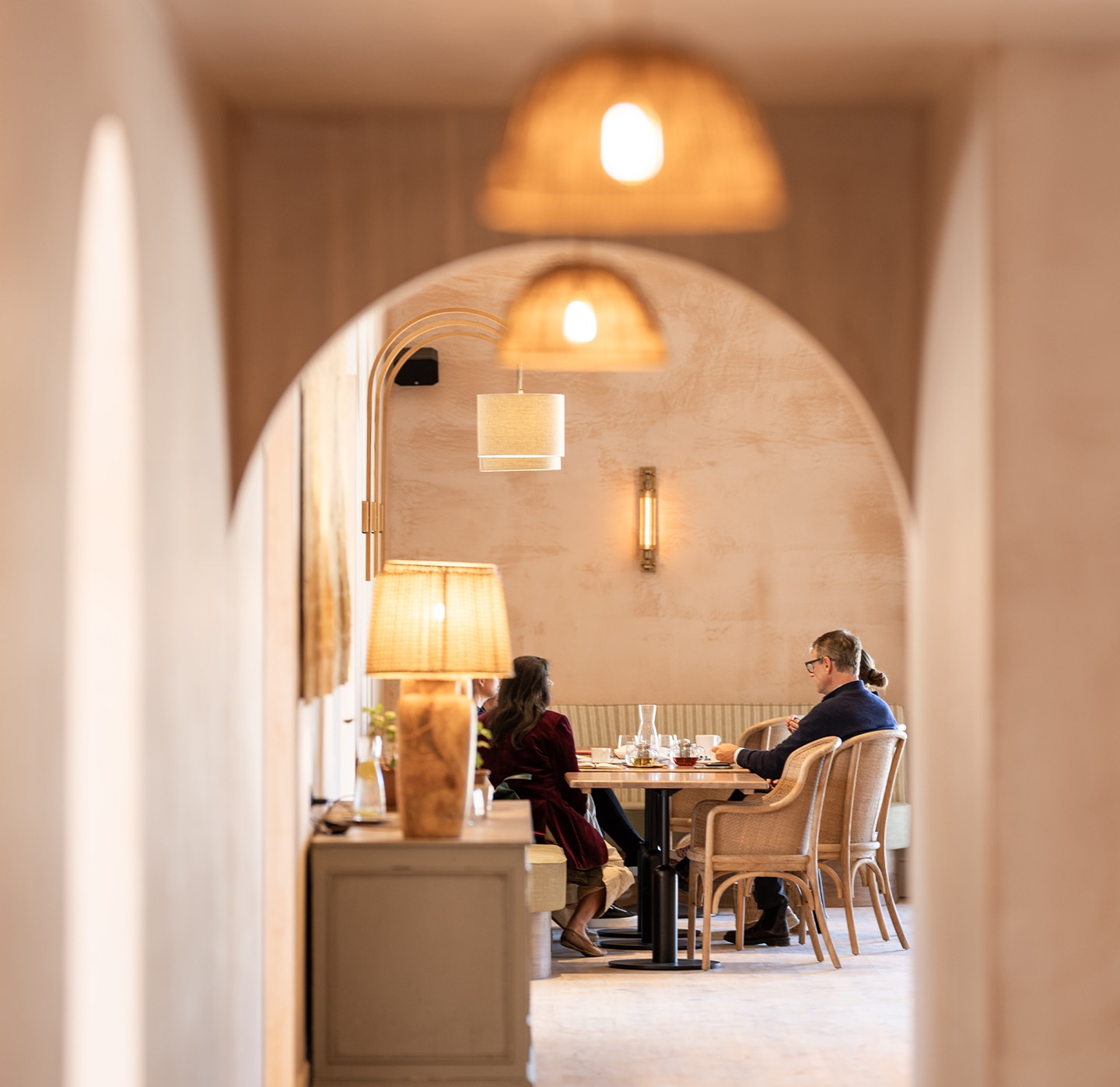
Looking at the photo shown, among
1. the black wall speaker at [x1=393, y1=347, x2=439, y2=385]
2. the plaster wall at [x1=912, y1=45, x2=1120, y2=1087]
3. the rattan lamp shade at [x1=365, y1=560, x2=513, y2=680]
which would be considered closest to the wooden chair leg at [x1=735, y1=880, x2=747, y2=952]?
the rattan lamp shade at [x1=365, y1=560, x2=513, y2=680]

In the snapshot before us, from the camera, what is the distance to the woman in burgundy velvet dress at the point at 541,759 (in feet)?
21.8

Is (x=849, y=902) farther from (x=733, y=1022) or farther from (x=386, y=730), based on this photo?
(x=386, y=730)

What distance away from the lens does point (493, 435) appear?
675 centimetres

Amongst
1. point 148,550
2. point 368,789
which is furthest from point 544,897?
point 148,550

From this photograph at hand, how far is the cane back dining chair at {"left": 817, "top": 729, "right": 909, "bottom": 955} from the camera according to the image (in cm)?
668

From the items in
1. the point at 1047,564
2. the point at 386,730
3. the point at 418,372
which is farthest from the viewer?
the point at 418,372

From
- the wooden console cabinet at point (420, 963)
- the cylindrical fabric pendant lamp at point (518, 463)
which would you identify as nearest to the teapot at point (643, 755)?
the cylindrical fabric pendant lamp at point (518, 463)

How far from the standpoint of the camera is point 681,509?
9406mm

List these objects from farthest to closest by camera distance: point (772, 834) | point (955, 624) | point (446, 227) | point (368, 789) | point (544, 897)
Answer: point (772, 834) → point (544, 897) → point (368, 789) → point (446, 227) → point (955, 624)

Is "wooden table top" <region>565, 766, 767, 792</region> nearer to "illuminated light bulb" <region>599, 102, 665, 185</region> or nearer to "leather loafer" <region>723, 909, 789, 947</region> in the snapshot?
"leather loafer" <region>723, 909, 789, 947</region>

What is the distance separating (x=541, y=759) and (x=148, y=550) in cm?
394

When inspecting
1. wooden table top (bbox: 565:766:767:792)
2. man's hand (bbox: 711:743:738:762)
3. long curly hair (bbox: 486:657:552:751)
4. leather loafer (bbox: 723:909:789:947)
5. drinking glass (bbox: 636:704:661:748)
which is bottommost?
leather loafer (bbox: 723:909:789:947)

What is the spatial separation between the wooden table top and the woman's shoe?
2.34 ft

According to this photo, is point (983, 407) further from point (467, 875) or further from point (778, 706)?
point (778, 706)
